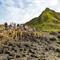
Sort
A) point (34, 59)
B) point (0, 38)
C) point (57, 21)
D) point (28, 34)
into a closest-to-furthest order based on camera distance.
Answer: point (34, 59), point (0, 38), point (28, 34), point (57, 21)

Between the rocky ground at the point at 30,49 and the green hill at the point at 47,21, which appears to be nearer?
the rocky ground at the point at 30,49

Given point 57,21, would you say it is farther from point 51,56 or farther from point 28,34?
point 51,56

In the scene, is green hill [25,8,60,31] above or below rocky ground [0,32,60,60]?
above

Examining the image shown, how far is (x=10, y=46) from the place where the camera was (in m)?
35.4

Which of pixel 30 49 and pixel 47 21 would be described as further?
pixel 47 21

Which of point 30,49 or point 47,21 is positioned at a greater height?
point 47,21

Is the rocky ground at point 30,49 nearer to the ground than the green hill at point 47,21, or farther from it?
nearer to the ground

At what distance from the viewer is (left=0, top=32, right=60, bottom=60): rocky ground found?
30.7 metres

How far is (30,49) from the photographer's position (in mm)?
34625

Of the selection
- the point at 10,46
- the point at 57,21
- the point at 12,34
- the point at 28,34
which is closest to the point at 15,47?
the point at 10,46

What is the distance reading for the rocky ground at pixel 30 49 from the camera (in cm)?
3071

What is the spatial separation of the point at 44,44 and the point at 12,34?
614 centimetres

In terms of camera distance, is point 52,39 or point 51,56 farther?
point 52,39

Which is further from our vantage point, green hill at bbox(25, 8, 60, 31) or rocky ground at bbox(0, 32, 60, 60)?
green hill at bbox(25, 8, 60, 31)
